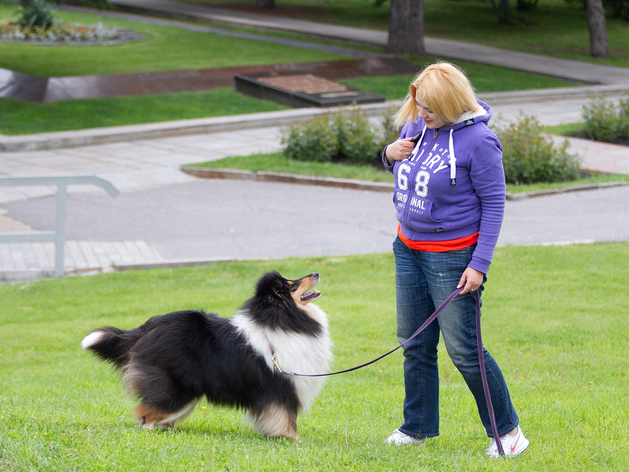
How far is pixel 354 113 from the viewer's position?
52.3 ft

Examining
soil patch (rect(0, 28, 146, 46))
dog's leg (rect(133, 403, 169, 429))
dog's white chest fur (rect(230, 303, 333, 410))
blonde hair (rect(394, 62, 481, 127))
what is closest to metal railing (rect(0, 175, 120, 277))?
dog's leg (rect(133, 403, 169, 429))

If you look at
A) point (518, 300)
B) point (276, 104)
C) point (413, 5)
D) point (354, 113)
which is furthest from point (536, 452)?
point (413, 5)

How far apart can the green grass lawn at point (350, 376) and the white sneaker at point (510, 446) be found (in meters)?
0.06

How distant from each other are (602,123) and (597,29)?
19067mm

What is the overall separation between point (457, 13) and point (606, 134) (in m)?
31.5

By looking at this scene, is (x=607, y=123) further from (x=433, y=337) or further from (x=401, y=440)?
(x=401, y=440)

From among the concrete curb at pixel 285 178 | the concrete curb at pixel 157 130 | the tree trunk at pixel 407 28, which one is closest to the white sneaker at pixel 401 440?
the concrete curb at pixel 285 178

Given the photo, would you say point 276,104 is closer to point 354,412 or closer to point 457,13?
point 354,412

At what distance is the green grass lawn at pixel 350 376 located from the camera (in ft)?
11.7

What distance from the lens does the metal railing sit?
9.08 m

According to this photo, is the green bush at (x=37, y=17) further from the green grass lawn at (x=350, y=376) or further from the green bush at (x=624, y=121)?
the green grass lawn at (x=350, y=376)

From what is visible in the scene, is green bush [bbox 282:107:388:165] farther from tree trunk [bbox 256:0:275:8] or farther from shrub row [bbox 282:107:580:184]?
tree trunk [bbox 256:0:275:8]

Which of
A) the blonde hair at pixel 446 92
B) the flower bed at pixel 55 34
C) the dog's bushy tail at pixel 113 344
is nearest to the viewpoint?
the blonde hair at pixel 446 92

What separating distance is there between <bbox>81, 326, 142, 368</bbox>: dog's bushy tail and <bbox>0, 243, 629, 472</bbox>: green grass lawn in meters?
0.42
